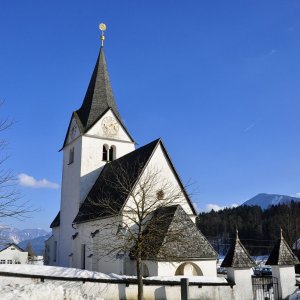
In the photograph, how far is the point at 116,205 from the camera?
26.4 metres

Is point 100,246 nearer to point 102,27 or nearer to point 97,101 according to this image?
point 97,101

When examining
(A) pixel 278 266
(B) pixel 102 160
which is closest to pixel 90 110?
(B) pixel 102 160

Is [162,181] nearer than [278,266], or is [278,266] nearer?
[278,266]

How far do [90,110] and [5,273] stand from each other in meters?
20.8

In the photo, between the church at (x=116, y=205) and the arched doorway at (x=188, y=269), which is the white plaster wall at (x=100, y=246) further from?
the arched doorway at (x=188, y=269)

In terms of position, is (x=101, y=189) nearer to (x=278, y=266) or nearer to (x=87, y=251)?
(x=87, y=251)

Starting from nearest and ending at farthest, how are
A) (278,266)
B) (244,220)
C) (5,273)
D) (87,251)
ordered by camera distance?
(5,273)
(278,266)
(87,251)
(244,220)

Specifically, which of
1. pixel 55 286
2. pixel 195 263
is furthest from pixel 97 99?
pixel 55 286

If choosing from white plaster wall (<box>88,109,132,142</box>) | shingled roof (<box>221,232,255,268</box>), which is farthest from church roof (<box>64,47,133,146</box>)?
shingled roof (<box>221,232,255,268</box>)

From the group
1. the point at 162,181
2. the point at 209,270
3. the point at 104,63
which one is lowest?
the point at 209,270

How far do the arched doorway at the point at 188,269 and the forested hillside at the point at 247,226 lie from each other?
75.1m

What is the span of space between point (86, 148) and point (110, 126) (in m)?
3.01

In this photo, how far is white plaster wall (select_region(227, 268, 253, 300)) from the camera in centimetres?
1888

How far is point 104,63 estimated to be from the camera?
41.0 m
